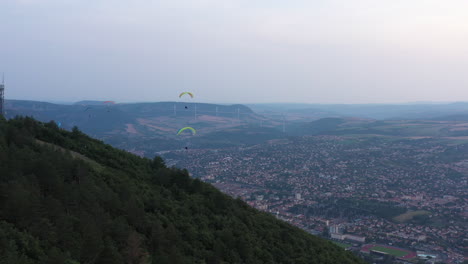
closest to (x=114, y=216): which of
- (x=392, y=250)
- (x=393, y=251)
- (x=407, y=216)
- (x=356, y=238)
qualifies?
(x=393, y=251)

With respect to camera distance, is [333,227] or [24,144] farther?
[333,227]

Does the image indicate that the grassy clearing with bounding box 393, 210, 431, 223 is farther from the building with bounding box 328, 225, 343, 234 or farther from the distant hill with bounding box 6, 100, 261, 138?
the distant hill with bounding box 6, 100, 261, 138

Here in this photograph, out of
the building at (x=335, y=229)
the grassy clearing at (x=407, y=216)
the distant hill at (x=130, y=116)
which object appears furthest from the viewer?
the distant hill at (x=130, y=116)

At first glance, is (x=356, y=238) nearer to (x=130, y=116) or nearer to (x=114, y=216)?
(x=114, y=216)

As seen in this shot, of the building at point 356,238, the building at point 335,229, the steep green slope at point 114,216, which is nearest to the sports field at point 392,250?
the building at point 356,238

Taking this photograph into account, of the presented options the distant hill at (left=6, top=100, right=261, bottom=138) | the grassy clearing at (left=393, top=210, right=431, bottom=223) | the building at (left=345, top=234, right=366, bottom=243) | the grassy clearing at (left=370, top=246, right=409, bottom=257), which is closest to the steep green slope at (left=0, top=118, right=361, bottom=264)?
the grassy clearing at (left=370, top=246, right=409, bottom=257)

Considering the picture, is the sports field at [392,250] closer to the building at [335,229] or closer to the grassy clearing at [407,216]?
the building at [335,229]

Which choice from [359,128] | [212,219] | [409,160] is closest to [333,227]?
[212,219]

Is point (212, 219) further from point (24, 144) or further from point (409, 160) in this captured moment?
point (409, 160)
